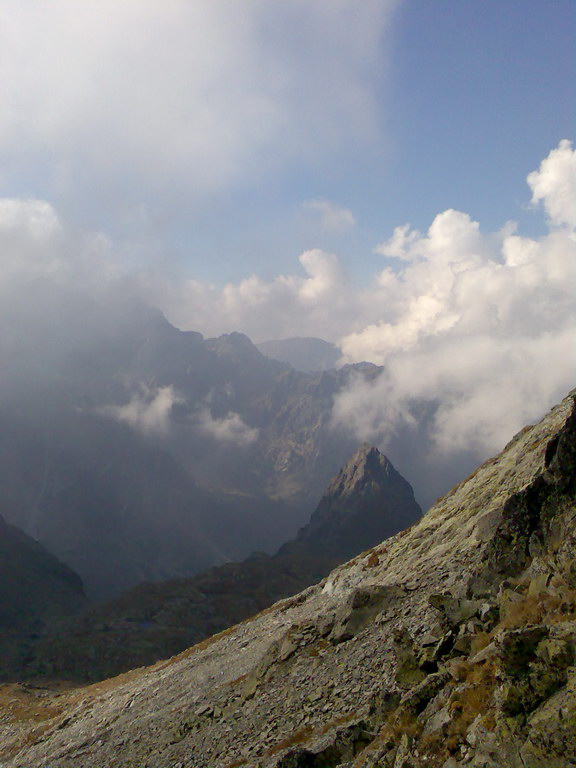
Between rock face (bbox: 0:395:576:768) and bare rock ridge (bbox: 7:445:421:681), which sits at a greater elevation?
bare rock ridge (bbox: 7:445:421:681)

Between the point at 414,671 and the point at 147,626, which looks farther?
the point at 147,626

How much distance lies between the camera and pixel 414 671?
19.2 m

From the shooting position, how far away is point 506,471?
4450cm

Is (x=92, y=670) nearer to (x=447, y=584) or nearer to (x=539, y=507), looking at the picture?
(x=447, y=584)

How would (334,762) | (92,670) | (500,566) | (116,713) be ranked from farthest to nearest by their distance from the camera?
(92,670) < (116,713) < (500,566) < (334,762)

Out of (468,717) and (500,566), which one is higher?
(500,566)

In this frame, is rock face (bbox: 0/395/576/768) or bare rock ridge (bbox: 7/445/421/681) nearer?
rock face (bbox: 0/395/576/768)

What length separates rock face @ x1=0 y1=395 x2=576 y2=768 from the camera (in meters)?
13.0

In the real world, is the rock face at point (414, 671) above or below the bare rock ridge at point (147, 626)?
below

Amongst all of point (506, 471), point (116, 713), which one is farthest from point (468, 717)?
point (116, 713)

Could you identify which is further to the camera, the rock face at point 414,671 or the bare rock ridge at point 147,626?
the bare rock ridge at point 147,626

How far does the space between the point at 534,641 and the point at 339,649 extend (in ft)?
62.2

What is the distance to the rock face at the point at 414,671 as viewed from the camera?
42.6 feet

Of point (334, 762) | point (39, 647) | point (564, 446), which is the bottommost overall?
point (334, 762)
